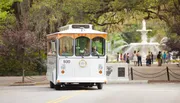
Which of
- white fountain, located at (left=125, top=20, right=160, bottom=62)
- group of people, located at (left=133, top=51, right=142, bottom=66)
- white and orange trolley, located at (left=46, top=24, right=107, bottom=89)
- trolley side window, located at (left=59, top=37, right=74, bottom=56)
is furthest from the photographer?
white fountain, located at (left=125, top=20, right=160, bottom=62)

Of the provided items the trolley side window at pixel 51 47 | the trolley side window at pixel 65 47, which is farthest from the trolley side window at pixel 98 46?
the trolley side window at pixel 51 47

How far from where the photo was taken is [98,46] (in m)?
27.8

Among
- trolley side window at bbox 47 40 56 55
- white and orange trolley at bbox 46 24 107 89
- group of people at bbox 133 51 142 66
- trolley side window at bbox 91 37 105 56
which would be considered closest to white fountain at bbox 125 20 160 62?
group of people at bbox 133 51 142 66

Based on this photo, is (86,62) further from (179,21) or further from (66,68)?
(179,21)

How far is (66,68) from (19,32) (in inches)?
329

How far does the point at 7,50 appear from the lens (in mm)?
35375

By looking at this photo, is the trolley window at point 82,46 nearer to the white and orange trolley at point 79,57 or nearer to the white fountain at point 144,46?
the white and orange trolley at point 79,57

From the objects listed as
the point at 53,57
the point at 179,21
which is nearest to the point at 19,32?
the point at 53,57

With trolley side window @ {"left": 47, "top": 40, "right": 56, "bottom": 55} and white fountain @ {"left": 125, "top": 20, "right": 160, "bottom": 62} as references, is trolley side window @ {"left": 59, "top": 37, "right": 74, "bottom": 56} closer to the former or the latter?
trolley side window @ {"left": 47, "top": 40, "right": 56, "bottom": 55}

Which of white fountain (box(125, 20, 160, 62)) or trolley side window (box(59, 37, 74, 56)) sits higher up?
white fountain (box(125, 20, 160, 62))

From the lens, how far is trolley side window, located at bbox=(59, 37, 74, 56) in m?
27.3

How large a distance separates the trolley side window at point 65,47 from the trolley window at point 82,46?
0.37 metres

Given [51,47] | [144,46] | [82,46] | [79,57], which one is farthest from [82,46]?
[144,46]

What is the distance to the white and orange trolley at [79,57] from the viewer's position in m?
27.1
